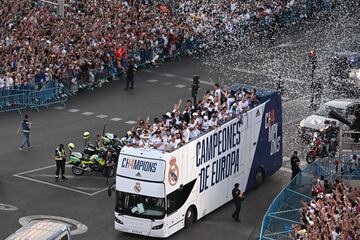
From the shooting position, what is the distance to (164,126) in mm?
32125

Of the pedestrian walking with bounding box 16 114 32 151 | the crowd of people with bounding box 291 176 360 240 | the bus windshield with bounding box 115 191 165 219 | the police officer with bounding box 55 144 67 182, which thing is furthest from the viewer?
the pedestrian walking with bounding box 16 114 32 151

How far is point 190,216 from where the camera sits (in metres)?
31.0

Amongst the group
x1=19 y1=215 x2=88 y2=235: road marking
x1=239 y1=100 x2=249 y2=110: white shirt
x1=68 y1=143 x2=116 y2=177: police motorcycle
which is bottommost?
Answer: x1=19 y1=215 x2=88 y2=235: road marking

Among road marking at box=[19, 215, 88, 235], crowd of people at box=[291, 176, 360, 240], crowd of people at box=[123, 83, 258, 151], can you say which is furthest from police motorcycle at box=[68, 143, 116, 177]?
crowd of people at box=[291, 176, 360, 240]

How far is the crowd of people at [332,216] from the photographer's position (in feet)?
82.2

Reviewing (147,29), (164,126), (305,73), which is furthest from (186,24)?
(164,126)

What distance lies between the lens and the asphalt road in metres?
31.8

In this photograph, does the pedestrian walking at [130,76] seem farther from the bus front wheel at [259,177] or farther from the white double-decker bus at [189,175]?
the bus front wheel at [259,177]

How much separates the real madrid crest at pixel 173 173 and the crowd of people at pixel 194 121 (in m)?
0.48

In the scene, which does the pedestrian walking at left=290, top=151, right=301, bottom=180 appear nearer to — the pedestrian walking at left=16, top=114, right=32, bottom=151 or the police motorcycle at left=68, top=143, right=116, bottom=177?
the police motorcycle at left=68, top=143, right=116, bottom=177

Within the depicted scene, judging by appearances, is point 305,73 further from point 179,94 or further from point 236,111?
point 236,111

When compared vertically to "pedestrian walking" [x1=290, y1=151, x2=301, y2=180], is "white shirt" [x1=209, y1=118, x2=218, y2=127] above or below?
above

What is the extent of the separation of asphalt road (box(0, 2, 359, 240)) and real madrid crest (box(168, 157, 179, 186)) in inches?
79.7

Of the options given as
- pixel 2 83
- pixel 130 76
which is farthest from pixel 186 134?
pixel 130 76
